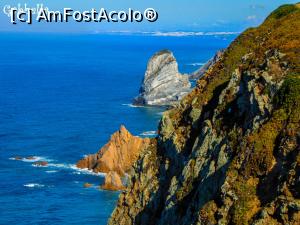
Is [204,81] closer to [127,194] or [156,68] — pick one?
[127,194]

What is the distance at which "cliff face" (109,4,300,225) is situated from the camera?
2481 cm

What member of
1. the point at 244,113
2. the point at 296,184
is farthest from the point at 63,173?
the point at 296,184

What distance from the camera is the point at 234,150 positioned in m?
28.4

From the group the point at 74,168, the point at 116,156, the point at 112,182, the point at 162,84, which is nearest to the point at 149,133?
the point at 116,156

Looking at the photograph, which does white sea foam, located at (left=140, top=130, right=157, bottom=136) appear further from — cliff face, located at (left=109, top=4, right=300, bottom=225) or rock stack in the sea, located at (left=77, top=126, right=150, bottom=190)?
cliff face, located at (left=109, top=4, right=300, bottom=225)

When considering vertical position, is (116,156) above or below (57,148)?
above

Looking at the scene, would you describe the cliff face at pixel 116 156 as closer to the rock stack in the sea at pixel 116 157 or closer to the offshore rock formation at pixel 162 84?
the rock stack in the sea at pixel 116 157

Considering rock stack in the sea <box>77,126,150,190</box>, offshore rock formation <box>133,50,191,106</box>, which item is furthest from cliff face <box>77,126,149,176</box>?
offshore rock formation <box>133,50,191,106</box>

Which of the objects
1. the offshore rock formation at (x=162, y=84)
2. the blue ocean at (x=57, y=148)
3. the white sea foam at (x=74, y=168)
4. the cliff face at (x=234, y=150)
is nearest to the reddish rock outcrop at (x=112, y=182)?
the blue ocean at (x=57, y=148)

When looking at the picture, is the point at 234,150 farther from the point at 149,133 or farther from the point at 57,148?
the point at 149,133

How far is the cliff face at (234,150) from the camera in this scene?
2481 cm

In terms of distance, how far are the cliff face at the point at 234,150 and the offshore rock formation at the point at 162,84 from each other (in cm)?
13784

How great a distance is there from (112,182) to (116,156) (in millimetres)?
10877

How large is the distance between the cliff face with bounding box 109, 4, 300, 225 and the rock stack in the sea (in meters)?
60.8
